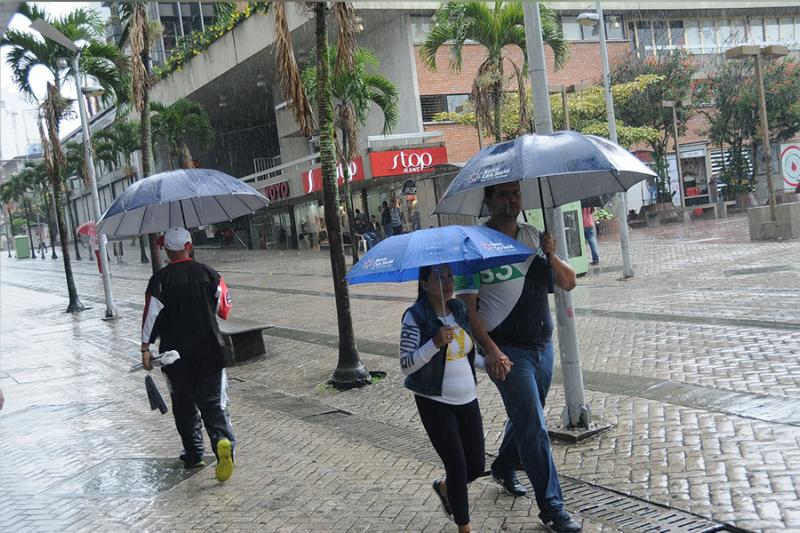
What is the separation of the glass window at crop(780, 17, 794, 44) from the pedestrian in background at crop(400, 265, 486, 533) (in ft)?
150

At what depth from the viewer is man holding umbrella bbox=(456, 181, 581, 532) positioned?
4062mm

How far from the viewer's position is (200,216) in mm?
7629

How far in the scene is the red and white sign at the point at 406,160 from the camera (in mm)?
29094

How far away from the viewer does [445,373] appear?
3910 millimetres

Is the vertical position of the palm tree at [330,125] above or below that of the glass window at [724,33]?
below

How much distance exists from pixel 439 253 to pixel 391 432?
324 centimetres

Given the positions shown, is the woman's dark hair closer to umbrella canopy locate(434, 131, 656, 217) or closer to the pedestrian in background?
the pedestrian in background

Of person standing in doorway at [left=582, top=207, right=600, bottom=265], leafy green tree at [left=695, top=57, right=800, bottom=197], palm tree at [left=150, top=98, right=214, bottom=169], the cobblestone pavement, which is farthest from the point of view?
leafy green tree at [left=695, top=57, right=800, bottom=197]

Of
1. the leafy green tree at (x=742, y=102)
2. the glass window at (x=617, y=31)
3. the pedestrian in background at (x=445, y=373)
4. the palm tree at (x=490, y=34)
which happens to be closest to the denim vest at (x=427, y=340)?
the pedestrian in background at (x=445, y=373)

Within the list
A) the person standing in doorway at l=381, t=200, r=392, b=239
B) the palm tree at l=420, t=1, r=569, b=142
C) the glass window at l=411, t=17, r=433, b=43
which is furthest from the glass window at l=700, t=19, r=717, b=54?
the palm tree at l=420, t=1, r=569, b=142

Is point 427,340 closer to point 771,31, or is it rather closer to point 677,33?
point 677,33

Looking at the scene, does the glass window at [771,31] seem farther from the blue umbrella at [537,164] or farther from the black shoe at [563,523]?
the black shoe at [563,523]

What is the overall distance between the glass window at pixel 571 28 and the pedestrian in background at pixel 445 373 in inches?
1380

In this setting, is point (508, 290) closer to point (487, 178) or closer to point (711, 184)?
point (487, 178)
